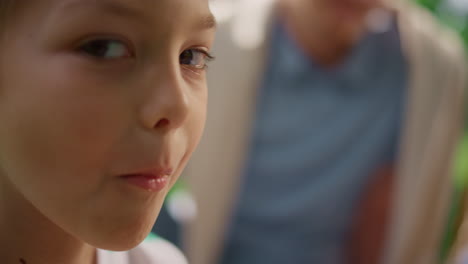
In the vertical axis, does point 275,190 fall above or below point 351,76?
below

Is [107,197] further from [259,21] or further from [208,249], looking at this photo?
[259,21]

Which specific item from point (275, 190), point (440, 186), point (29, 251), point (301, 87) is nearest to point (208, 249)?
point (275, 190)

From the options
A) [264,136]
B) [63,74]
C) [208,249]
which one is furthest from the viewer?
[264,136]

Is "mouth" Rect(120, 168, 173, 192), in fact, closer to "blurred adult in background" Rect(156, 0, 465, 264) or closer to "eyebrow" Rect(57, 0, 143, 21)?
"eyebrow" Rect(57, 0, 143, 21)

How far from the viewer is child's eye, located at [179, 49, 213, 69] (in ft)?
1.49

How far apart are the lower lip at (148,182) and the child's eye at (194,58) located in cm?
9

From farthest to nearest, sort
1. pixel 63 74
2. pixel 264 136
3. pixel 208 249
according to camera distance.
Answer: pixel 264 136 < pixel 208 249 < pixel 63 74

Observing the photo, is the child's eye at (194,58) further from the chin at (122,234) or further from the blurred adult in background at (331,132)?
the blurred adult in background at (331,132)

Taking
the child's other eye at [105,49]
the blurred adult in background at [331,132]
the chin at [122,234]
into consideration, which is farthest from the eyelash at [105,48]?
the blurred adult in background at [331,132]

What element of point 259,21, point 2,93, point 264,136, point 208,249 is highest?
point 259,21

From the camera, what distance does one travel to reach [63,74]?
0.39m

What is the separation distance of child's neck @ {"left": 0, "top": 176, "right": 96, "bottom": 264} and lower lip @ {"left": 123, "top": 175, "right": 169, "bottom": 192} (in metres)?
0.09

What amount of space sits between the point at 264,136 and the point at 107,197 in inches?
38.8

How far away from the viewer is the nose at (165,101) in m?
0.40
